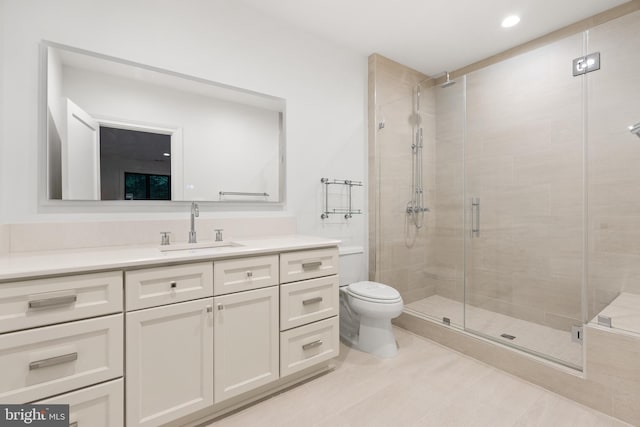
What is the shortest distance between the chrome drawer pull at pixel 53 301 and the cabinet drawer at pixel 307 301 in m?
0.93

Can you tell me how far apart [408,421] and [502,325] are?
1406mm

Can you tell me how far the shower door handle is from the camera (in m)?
2.67

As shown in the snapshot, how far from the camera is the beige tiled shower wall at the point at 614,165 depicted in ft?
6.65

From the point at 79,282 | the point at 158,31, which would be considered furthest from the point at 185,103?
the point at 79,282

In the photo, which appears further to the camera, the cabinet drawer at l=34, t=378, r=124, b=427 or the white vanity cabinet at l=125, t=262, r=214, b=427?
the white vanity cabinet at l=125, t=262, r=214, b=427

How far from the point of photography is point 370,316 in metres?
2.17

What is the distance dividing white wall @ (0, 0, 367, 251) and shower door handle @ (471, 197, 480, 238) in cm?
100

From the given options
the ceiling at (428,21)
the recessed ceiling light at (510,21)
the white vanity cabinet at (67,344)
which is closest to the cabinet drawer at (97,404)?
the white vanity cabinet at (67,344)

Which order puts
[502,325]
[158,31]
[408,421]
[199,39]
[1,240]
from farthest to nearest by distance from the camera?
1. [502,325]
2. [199,39]
3. [158,31]
4. [408,421]
5. [1,240]

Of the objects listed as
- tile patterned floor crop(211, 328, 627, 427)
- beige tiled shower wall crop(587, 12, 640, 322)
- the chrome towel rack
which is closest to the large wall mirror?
the chrome towel rack

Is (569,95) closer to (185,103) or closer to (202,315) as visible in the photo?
(185,103)

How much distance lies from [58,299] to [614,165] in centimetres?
337

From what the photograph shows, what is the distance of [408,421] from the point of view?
1.52 m

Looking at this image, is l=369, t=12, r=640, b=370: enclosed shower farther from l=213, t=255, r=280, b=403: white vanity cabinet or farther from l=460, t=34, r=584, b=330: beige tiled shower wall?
l=213, t=255, r=280, b=403: white vanity cabinet
